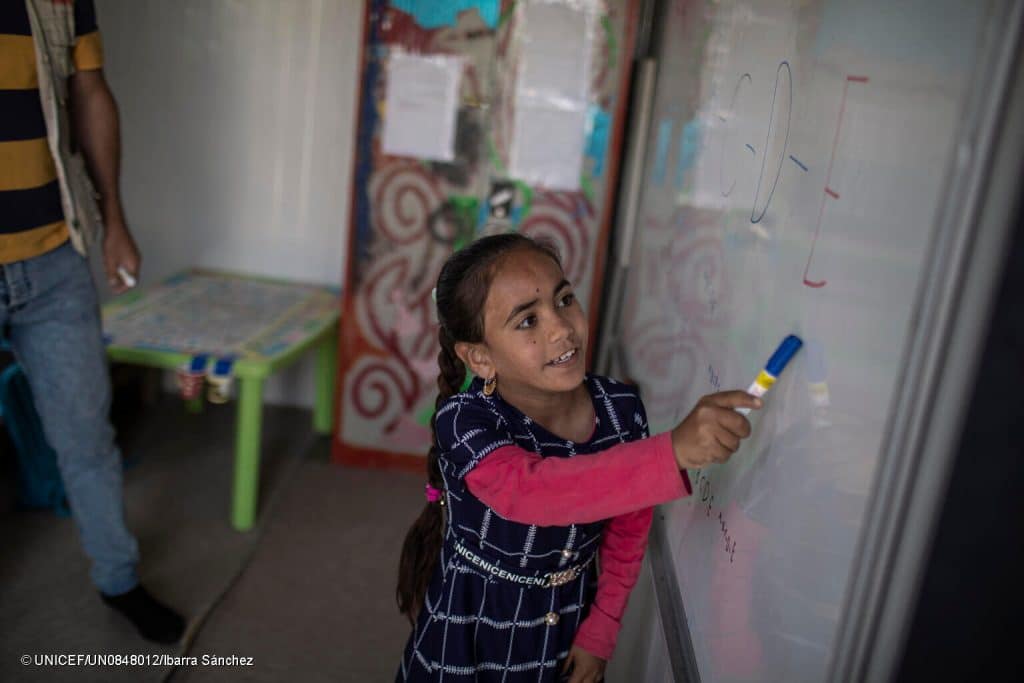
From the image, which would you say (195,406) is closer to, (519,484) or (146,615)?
(146,615)

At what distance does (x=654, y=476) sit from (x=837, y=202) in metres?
0.35

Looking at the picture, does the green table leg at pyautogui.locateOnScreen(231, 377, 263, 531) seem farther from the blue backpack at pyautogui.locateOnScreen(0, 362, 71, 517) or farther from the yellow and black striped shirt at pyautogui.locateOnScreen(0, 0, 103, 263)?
the yellow and black striped shirt at pyautogui.locateOnScreen(0, 0, 103, 263)

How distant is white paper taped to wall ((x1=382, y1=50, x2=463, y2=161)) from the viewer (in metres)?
2.68

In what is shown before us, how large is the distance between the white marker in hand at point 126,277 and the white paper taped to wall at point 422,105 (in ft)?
3.45

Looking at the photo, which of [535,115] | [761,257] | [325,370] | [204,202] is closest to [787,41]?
[761,257]

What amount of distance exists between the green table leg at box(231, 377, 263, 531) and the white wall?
0.98 m

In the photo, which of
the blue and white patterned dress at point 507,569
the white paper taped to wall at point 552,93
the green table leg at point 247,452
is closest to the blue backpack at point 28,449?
the green table leg at point 247,452

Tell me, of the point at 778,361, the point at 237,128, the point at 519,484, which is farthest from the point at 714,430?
the point at 237,128

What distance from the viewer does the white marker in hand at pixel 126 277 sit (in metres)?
1.92

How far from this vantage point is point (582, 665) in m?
1.24

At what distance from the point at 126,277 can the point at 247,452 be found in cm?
76

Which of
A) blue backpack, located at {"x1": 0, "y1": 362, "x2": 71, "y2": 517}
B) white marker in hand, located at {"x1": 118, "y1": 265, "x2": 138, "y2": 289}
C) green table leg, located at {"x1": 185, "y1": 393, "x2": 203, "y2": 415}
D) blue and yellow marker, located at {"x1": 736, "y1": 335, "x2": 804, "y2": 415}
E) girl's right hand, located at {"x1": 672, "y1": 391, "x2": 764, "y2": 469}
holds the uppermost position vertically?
blue and yellow marker, located at {"x1": 736, "y1": 335, "x2": 804, "y2": 415}

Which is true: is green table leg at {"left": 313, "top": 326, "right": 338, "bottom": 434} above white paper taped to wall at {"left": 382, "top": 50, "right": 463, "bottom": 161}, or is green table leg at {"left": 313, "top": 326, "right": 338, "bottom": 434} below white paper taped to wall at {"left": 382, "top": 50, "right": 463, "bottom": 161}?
below

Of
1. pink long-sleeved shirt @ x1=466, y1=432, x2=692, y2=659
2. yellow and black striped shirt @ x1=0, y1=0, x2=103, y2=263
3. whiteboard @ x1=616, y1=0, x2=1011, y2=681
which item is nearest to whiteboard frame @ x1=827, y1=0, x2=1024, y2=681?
whiteboard @ x1=616, y1=0, x2=1011, y2=681
